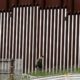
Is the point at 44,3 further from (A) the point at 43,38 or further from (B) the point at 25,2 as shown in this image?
(A) the point at 43,38

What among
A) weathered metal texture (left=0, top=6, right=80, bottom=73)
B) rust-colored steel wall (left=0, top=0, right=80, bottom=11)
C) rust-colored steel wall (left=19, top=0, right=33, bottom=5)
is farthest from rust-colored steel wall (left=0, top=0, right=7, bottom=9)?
rust-colored steel wall (left=19, top=0, right=33, bottom=5)

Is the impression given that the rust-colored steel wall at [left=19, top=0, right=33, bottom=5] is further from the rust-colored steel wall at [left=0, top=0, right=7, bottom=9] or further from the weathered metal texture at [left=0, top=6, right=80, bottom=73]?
the rust-colored steel wall at [left=0, top=0, right=7, bottom=9]

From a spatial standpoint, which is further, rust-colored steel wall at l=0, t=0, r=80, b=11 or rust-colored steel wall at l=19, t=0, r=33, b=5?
rust-colored steel wall at l=19, t=0, r=33, b=5

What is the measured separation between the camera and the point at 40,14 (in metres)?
12.1

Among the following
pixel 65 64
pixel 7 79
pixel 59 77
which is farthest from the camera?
pixel 65 64

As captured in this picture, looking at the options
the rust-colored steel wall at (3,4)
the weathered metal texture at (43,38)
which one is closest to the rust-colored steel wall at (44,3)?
the rust-colored steel wall at (3,4)

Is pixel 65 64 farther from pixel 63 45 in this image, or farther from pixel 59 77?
pixel 59 77

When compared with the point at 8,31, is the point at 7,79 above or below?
below

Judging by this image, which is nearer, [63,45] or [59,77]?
[59,77]

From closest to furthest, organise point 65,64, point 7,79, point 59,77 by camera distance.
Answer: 1. point 7,79
2. point 59,77
3. point 65,64

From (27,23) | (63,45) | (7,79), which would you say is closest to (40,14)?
(27,23)

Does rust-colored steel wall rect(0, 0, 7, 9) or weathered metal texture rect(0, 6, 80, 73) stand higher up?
rust-colored steel wall rect(0, 0, 7, 9)

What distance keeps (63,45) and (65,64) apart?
69 cm

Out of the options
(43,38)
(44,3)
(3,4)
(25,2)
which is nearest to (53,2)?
(44,3)
